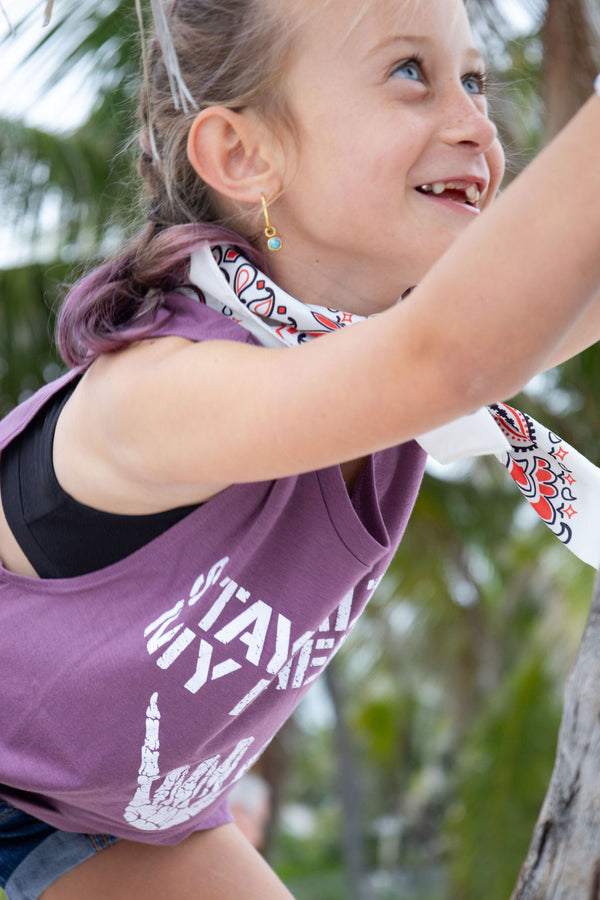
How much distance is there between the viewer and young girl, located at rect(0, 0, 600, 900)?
4.15 ft

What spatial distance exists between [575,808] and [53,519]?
0.73 meters

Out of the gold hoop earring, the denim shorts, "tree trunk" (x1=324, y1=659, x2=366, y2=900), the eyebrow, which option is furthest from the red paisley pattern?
"tree trunk" (x1=324, y1=659, x2=366, y2=900)

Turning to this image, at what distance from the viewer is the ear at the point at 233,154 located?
4.46 feet

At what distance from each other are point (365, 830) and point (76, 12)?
1641 cm

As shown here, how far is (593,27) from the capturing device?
298 cm

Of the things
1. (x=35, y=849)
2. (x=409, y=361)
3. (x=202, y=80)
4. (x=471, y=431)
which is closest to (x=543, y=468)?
(x=471, y=431)

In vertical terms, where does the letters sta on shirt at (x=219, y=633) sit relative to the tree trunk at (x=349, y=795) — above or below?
above

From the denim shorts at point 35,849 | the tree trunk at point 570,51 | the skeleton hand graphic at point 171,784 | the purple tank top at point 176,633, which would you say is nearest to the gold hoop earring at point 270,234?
the purple tank top at point 176,633

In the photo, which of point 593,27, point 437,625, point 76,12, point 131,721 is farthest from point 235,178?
point 437,625

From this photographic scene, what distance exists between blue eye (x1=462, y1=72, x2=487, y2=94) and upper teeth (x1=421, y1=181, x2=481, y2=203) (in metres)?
0.16

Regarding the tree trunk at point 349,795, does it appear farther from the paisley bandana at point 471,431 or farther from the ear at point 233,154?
the ear at point 233,154

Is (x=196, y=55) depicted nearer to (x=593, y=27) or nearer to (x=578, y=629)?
(x=593, y=27)

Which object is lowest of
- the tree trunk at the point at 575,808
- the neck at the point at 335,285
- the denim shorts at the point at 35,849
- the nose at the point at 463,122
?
the denim shorts at the point at 35,849

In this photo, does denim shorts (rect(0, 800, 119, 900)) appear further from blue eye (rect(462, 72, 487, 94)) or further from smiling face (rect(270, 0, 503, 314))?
blue eye (rect(462, 72, 487, 94))
